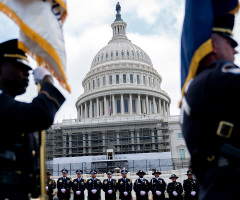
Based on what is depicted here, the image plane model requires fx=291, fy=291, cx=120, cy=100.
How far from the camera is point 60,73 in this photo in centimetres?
246

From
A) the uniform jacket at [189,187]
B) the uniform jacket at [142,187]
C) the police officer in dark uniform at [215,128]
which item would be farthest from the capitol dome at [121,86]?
the police officer in dark uniform at [215,128]

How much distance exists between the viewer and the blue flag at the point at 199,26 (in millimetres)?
2051

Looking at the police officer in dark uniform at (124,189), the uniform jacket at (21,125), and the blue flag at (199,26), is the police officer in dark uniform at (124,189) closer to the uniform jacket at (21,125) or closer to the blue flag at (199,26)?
the uniform jacket at (21,125)

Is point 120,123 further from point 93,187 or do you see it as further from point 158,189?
point 158,189

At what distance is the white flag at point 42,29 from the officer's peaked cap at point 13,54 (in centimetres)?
7

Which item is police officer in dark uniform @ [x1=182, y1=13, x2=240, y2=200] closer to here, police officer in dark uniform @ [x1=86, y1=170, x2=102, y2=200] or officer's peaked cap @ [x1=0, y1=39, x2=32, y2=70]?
officer's peaked cap @ [x1=0, y1=39, x2=32, y2=70]

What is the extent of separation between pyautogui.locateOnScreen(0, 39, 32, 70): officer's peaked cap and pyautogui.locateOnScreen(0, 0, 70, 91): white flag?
0.07m

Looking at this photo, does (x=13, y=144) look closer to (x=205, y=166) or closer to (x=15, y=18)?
(x=15, y=18)

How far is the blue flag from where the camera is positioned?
2.05 metres

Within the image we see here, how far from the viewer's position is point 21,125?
6.82 feet

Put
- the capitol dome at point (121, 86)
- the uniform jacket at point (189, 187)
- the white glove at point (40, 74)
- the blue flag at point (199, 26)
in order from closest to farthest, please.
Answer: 1. the blue flag at point (199, 26)
2. the white glove at point (40, 74)
3. the uniform jacket at point (189, 187)
4. the capitol dome at point (121, 86)

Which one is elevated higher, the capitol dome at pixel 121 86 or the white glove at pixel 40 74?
the capitol dome at pixel 121 86

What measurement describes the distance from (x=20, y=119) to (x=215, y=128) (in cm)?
133

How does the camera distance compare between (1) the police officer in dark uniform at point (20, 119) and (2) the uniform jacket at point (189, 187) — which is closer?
(1) the police officer in dark uniform at point (20, 119)
